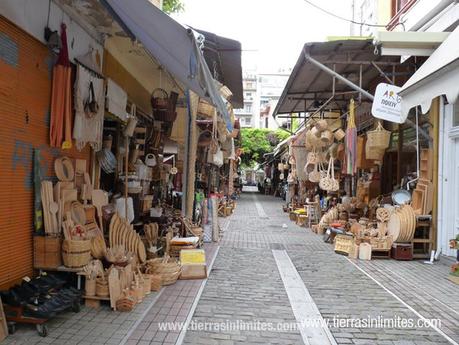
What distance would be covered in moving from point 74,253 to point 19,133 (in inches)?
59.7

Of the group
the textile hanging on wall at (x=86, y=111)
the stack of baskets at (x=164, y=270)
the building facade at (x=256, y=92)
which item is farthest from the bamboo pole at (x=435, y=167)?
the building facade at (x=256, y=92)

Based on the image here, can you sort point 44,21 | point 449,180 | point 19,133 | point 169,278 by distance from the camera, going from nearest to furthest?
point 19,133, point 44,21, point 169,278, point 449,180

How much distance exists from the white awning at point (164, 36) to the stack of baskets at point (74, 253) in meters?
2.39

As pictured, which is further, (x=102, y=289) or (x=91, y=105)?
(x=91, y=105)

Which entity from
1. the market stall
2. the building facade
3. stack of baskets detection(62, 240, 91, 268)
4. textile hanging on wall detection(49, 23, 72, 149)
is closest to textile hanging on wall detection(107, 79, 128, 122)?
textile hanging on wall detection(49, 23, 72, 149)

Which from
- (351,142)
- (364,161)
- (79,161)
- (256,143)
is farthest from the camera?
(256,143)

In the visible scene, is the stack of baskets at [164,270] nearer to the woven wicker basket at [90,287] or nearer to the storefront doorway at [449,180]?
the woven wicker basket at [90,287]

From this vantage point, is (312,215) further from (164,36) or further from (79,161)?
(164,36)

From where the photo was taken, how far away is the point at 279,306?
224 inches

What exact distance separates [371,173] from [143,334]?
31.6ft

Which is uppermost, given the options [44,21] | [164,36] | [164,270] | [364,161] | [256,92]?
[256,92]

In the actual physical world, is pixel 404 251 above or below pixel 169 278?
above

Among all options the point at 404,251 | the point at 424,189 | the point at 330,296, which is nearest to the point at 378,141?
the point at 424,189

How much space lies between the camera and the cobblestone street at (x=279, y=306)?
14.9 ft
